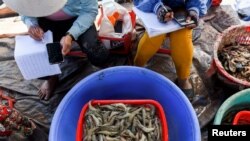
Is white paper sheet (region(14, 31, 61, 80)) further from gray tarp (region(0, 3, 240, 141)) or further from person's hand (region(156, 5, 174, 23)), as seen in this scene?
person's hand (region(156, 5, 174, 23))

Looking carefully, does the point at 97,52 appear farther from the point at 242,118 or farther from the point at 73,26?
the point at 242,118

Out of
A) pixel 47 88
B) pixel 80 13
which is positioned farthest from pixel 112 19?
pixel 47 88

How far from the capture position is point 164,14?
4.21 ft

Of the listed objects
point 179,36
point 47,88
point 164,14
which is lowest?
point 47,88

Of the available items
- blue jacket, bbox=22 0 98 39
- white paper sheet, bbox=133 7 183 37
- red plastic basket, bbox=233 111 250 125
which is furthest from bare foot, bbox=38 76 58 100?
red plastic basket, bbox=233 111 250 125

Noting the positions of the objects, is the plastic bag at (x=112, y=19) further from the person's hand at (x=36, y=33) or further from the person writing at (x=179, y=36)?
the person's hand at (x=36, y=33)

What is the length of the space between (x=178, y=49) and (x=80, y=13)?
1.67ft

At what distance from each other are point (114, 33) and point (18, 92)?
2.04 ft

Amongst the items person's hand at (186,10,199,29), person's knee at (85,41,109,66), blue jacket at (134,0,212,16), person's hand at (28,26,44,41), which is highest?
blue jacket at (134,0,212,16)

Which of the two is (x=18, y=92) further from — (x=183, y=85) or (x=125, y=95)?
(x=183, y=85)

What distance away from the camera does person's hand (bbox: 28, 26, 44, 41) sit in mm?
1281

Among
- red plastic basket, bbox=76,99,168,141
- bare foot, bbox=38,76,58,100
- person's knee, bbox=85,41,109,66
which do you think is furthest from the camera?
bare foot, bbox=38,76,58,100

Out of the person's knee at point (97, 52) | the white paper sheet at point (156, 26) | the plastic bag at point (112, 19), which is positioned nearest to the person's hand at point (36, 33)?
the person's knee at point (97, 52)

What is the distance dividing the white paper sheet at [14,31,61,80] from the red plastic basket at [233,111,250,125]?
0.83 m
